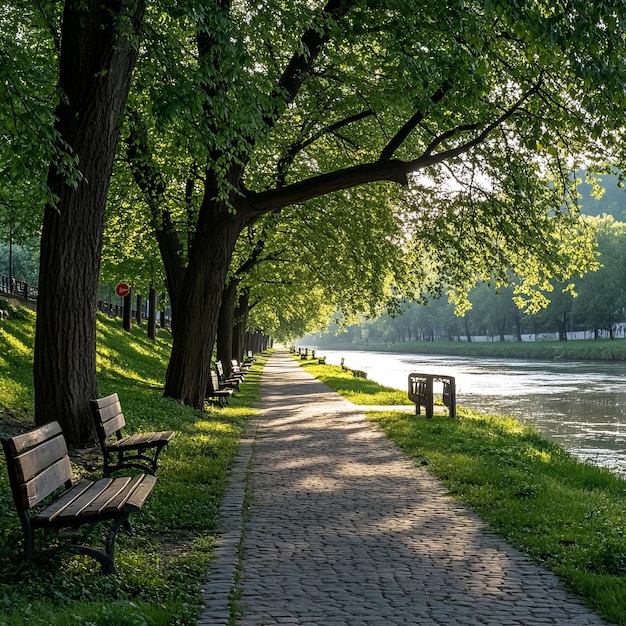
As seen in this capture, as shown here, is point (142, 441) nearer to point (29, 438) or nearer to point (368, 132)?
point (29, 438)

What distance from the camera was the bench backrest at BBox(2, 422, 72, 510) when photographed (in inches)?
182

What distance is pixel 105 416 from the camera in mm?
7875

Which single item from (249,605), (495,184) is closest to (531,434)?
(495,184)

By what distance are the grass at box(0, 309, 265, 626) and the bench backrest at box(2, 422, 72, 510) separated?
470 mm

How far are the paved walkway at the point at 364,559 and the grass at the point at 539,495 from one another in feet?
0.64

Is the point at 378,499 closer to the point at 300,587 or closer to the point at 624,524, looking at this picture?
the point at 624,524

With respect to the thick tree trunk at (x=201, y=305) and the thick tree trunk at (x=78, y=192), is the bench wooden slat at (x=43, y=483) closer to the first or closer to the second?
the thick tree trunk at (x=78, y=192)

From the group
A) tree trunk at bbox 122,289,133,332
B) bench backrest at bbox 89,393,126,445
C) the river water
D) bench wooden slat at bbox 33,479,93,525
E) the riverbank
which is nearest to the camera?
bench wooden slat at bbox 33,479,93,525

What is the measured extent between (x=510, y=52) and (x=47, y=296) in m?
6.91

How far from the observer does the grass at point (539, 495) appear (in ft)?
A: 17.7

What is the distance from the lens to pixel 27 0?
33.1 feet

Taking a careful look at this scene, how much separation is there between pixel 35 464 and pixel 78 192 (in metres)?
3.86

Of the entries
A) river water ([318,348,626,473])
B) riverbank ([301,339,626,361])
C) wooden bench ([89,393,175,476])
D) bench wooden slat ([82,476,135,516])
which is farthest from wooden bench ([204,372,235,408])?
riverbank ([301,339,626,361])

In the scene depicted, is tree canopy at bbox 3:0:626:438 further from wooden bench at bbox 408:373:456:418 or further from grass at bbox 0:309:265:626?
grass at bbox 0:309:265:626
